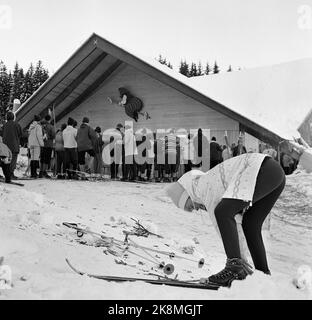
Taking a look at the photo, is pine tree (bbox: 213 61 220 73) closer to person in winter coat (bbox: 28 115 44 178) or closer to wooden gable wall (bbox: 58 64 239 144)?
wooden gable wall (bbox: 58 64 239 144)

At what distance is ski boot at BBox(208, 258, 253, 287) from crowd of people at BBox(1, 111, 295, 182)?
20.6ft

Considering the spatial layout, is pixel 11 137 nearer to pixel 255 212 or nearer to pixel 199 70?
pixel 255 212

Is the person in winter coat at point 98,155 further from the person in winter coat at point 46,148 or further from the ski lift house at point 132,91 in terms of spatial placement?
the ski lift house at point 132,91

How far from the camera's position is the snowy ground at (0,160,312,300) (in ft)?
8.40

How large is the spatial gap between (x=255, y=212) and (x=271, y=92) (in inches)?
485

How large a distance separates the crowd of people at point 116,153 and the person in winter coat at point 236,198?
5920 millimetres

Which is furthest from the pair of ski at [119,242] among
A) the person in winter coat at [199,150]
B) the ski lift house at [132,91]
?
the ski lift house at [132,91]

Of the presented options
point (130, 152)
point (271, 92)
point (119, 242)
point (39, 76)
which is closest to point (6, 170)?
point (130, 152)

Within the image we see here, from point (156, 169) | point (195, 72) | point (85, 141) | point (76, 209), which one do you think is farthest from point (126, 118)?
point (195, 72)

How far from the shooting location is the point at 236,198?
9.12 feet

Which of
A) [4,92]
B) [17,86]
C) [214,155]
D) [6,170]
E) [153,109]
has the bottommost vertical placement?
[6,170]

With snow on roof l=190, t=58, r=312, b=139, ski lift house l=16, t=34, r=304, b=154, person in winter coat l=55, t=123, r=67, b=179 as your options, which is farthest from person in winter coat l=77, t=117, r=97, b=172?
snow on roof l=190, t=58, r=312, b=139

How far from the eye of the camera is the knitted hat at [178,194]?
10.2ft
